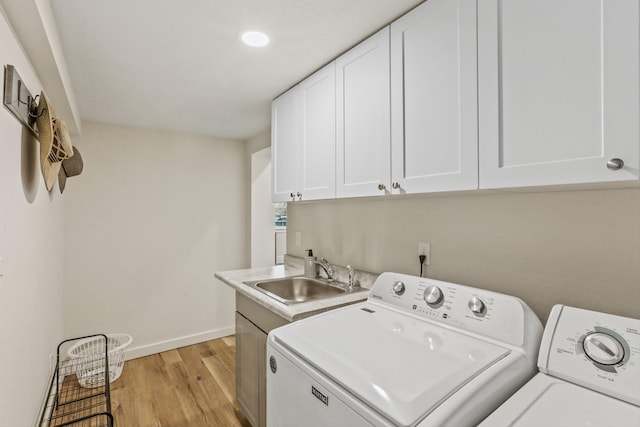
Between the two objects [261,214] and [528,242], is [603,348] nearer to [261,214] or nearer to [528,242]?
[528,242]

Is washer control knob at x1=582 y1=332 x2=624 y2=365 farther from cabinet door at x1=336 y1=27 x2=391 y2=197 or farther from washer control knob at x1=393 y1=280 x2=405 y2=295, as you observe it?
cabinet door at x1=336 y1=27 x2=391 y2=197

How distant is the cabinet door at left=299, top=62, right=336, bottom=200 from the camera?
71.0 inches

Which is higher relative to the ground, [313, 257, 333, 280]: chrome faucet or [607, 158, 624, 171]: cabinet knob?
[607, 158, 624, 171]: cabinet knob

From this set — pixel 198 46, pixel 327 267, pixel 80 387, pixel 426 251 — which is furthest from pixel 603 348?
pixel 80 387

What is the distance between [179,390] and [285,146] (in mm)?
2078

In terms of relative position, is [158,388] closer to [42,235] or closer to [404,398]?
[42,235]

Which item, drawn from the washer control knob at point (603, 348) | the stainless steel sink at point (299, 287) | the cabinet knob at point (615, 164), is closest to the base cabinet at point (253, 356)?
the stainless steel sink at point (299, 287)

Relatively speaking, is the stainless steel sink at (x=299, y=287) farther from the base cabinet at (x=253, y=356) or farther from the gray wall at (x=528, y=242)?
the gray wall at (x=528, y=242)

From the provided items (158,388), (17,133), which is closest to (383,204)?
(17,133)

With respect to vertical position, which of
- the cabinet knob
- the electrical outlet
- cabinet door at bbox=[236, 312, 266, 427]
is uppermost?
the cabinet knob

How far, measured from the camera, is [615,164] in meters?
0.81

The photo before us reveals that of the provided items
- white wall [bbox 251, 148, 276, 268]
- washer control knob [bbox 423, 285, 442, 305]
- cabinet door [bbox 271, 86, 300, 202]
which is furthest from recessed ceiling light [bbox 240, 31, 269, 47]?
white wall [bbox 251, 148, 276, 268]

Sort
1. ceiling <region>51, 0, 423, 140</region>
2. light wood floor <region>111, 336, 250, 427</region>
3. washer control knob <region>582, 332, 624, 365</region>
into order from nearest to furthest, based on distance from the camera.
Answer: washer control knob <region>582, 332, 624, 365</region> < ceiling <region>51, 0, 423, 140</region> < light wood floor <region>111, 336, 250, 427</region>

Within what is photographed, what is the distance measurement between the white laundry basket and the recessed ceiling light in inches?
97.7
